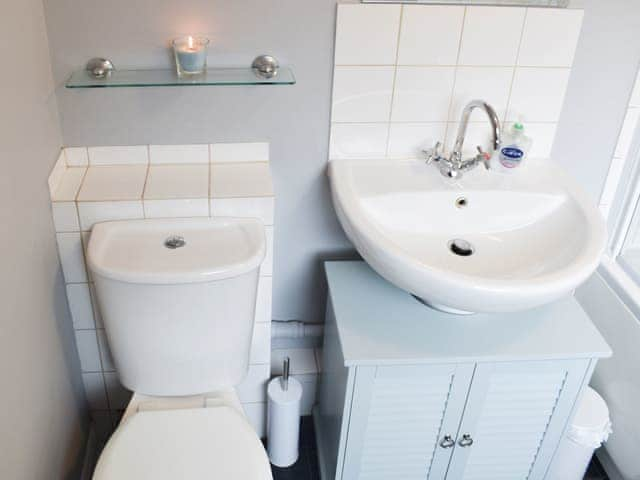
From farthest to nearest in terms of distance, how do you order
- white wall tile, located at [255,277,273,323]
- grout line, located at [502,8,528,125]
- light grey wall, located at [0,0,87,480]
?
white wall tile, located at [255,277,273,323] < grout line, located at [502,8,528,125] < light grey wall, located at [0,0,87,480]

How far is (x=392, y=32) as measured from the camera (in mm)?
1591

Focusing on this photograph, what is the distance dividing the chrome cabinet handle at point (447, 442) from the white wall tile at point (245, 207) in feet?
2.31

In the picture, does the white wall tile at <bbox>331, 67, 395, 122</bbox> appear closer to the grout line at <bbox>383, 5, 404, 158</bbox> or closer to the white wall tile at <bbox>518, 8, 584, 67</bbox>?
the grout line at <bbox>383, 5, 404, 158</bbox>

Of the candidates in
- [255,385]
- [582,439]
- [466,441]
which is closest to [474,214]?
[466,441]

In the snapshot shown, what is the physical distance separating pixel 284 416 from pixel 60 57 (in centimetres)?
109

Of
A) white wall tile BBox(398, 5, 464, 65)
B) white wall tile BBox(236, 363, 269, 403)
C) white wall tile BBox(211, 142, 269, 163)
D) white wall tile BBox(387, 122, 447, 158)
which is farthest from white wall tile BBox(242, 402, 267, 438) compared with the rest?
white wall tile BBox(398, 5, 464, 65)

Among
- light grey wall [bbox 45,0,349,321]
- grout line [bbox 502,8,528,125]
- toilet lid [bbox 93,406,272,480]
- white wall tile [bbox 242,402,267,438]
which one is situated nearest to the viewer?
toilet lid [bbox 93,406,272,480]

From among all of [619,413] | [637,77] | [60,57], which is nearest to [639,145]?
[637,77]

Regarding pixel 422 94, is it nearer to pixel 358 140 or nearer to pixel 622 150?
pixel 358 140

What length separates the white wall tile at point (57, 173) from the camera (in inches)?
60.6

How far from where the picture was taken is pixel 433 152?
67.4 inches

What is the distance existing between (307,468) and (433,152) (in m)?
0.99

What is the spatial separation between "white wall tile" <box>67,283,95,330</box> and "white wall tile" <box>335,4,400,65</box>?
86 centimetres

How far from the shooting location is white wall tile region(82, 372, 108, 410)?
6.05 feet
